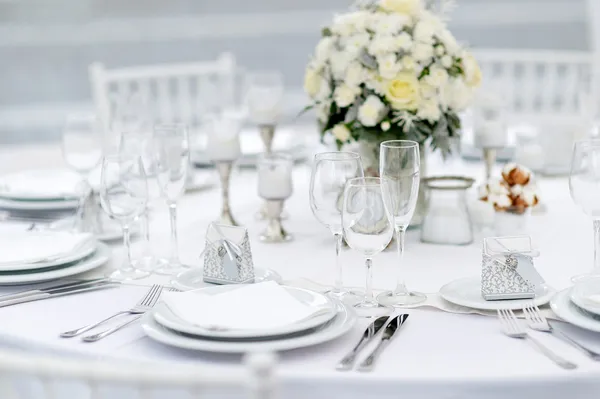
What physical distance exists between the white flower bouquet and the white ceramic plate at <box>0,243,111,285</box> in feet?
1.83

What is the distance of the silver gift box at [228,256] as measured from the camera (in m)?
1.52

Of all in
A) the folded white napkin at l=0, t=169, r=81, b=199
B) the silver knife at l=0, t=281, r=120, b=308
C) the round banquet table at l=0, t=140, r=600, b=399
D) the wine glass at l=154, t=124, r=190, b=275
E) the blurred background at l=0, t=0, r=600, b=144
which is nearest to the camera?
the round banquet table at l=0, t=140, r=600, b=399

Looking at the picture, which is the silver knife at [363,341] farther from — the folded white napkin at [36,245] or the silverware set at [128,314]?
the folded white napkin at [36,245]

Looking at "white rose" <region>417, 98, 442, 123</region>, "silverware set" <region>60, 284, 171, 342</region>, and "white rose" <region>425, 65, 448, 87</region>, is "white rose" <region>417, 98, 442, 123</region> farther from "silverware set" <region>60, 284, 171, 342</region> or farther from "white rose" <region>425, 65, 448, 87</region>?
"silverware set" <region>60, 284, 171, 342</region>

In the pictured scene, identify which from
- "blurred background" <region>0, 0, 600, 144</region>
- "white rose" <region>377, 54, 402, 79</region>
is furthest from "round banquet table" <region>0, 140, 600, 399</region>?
"blurred background" <region>0, 0, 600, 144</region>

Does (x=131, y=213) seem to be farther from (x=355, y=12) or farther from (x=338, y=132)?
(x=355, y=12)

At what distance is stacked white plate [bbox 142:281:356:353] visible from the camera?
3.95 ft

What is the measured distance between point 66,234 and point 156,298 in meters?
0.36

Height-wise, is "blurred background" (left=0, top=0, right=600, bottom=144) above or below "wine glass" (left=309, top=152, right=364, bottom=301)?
above

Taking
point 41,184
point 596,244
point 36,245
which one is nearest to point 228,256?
point 36,245

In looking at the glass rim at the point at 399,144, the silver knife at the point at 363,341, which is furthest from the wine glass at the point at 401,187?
the silver knife at the point at 363,341

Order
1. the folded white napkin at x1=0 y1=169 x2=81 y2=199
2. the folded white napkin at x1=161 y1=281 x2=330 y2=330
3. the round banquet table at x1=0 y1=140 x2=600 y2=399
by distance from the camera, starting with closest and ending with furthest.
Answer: the round banquet table at x1=0 y1=140 x2=600 y2=399 → the folded white napkin at x1=161 y1=281 x2=330 y2=330 → the folded white napkin at x1=0 y1=169 x2=81 y2=199

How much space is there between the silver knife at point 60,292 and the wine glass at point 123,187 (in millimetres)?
40

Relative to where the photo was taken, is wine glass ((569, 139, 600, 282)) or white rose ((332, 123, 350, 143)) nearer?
wine glass ((569, 139, 600, 282))
